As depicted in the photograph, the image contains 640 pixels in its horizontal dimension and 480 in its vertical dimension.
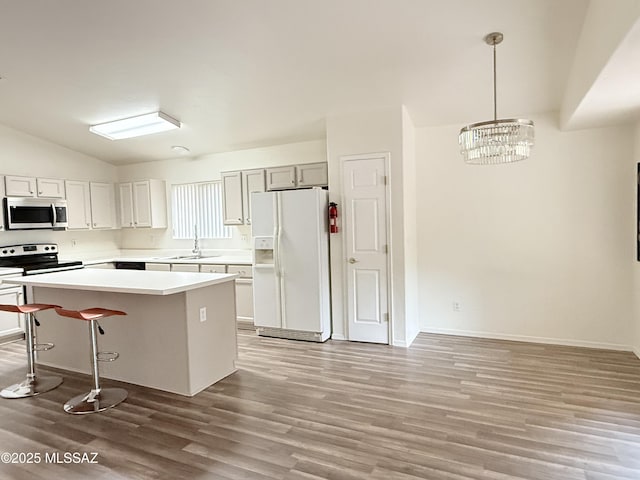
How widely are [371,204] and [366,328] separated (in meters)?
1.37

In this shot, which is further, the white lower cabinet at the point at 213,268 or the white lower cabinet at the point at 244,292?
the white lower cabinet at the point at 213,268

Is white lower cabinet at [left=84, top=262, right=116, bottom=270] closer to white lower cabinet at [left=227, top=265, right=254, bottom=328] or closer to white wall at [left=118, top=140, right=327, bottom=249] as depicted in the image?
white wall at [left=118, top=140, right=327, bottom=249]

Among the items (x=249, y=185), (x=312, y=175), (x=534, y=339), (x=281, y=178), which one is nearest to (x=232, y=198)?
(x=249, y=185)

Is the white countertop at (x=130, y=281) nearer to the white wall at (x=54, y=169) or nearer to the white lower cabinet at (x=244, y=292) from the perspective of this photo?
the white lower cabinet at (x=244, y=292)

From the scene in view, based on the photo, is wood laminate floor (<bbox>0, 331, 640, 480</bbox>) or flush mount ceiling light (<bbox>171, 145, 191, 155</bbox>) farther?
flush mount ceiling light (<bbox>171, 145, 191, 155</bbox>)

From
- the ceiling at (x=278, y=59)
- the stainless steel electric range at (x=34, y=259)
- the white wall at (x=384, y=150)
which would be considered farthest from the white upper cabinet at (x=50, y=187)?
the white wall at (x=384, y=150)

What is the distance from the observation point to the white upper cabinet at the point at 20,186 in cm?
497

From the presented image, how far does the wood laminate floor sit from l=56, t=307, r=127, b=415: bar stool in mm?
89

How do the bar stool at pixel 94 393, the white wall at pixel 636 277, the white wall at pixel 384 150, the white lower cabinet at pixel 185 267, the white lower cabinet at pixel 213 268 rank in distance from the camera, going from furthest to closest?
the white lower cabinet at pixel 185 267 → the white lower cabinet at pixel 213 268 → the white wall at pixel 384 150 → the white wall at pixel 636 277 → the bar stool at pixel 94 393

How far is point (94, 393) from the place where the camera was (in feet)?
10.1

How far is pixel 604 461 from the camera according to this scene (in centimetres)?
217

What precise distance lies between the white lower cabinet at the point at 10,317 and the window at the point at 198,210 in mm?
2193

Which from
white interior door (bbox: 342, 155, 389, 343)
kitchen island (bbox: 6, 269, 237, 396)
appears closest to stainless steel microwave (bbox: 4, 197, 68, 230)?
kitchen island (bbox: 6, 269, 237, 396)

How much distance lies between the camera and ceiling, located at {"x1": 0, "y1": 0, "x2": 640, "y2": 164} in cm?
268
